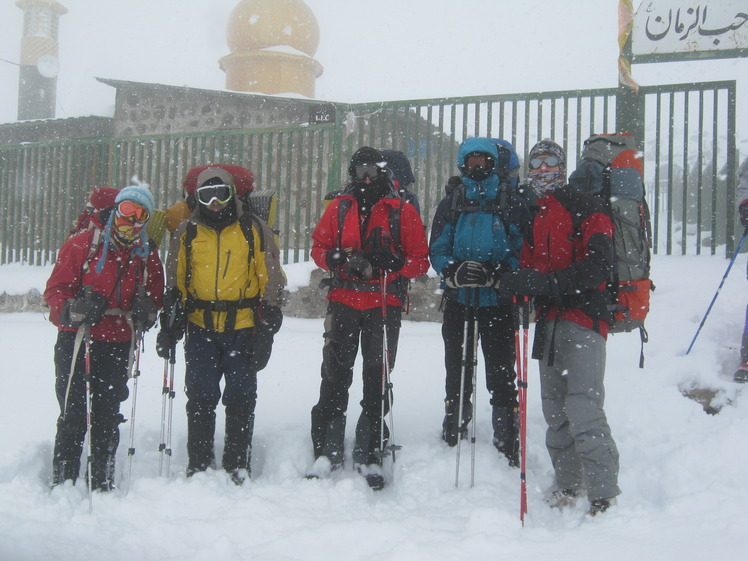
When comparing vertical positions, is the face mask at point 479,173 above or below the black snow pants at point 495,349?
above

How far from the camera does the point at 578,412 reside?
3.17m

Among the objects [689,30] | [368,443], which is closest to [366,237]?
[368,443]

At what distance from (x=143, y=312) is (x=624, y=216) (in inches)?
118

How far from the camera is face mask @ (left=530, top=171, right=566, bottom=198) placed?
3.54m

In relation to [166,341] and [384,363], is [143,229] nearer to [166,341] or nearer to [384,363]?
[166,341]

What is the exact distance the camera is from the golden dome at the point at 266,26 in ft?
63.0

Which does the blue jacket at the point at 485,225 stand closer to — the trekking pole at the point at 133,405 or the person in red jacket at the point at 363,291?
the person in red jacket at the point at 363,291

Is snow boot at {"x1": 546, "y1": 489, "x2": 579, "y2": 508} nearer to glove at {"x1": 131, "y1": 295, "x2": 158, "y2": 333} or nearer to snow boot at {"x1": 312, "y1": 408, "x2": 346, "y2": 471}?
snow boot at {"x1": 312, "y1": 408, "x2": 346, "y2": 471}

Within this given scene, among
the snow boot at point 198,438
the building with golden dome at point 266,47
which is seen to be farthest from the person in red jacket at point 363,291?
the building with golden dome at point 266,47

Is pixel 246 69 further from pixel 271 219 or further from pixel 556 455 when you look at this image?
pixel 556 455

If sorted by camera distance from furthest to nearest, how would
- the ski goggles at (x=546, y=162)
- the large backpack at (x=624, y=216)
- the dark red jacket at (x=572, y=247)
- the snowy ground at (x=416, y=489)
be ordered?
the ski goggles at (x=546, y=162)
the large backpack at (x=624, y=216)
the dark red jacket at (x=572, y=247)
the snowy ground at (x=416, y=489)

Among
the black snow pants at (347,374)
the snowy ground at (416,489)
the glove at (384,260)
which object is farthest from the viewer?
the black snow pants at (347,374)

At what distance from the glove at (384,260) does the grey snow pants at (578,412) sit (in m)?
1.05

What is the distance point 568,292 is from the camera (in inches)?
125
